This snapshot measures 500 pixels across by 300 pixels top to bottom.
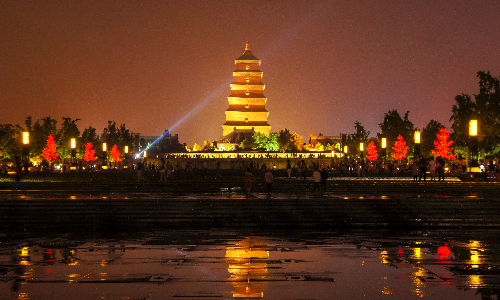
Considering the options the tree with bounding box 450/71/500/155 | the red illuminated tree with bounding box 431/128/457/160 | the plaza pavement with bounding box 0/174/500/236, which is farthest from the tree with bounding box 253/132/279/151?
the plaza pavement with bounding box 0/174/500/236

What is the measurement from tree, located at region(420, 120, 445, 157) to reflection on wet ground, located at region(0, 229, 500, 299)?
92.5m

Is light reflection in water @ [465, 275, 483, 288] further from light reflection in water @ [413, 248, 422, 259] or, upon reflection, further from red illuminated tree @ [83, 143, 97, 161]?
red illuminated tree @ [83, 143, 97, 161]

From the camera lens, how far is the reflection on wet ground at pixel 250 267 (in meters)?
9.39

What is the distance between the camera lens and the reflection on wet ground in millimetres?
9391

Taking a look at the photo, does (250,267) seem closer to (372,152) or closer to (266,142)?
(266,142)

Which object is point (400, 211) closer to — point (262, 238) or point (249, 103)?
point (262, 238)

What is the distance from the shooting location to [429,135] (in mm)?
108250

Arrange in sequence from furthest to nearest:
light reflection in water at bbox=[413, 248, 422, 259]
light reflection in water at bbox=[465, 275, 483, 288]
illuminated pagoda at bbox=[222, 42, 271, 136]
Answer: illuminated pagoda at bbox=[222, 42, 271, 136]
light reflection in water at bbox=[413, 248, 422, 259]
light reflection in water at bbox=[465, 275, 483, 288]

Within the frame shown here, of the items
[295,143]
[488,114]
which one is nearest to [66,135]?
[295,143]

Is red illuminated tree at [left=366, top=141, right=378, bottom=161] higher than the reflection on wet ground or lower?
higher

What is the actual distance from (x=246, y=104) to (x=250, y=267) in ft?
369

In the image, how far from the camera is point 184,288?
31.4 feet

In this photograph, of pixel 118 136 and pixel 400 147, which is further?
pixel 118 136

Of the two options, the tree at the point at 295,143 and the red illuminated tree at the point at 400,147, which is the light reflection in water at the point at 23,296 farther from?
the tree at the point at 295,143
